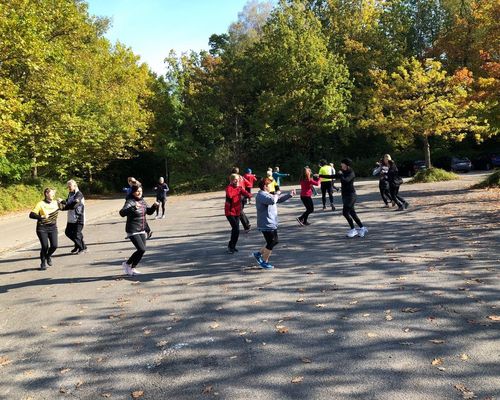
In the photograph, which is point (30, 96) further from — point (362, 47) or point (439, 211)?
point (362, 47)

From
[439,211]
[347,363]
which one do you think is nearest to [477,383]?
[347,363]

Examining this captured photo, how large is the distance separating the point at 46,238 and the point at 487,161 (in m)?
36.1

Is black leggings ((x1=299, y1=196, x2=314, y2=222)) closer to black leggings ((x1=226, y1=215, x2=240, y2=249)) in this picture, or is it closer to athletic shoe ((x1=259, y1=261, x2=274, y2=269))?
black leggings ((x1=226, y1=215, x2=240, y2=249))

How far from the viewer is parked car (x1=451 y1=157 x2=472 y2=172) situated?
35944mm

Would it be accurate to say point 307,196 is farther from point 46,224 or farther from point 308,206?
point 46,224

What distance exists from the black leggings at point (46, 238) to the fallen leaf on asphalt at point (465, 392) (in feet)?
29.0

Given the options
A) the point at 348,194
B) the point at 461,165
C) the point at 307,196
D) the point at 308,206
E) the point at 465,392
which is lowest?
the point at 465,392

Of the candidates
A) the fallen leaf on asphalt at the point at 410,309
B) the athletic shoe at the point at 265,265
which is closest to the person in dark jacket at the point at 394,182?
the athletic shoe at the point at 265,265

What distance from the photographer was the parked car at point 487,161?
119ft

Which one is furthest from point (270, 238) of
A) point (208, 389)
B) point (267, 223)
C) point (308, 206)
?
point (308, 206)

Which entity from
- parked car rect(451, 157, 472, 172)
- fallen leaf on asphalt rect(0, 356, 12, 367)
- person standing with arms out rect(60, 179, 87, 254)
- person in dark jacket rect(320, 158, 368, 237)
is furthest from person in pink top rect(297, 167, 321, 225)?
parked car rect(451, 157, 472, 172)

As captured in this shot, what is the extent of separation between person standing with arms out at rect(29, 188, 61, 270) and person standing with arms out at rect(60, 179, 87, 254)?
56 cm

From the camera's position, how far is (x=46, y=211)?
1007cm

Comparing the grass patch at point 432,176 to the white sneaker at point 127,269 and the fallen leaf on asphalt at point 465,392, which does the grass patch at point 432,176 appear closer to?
the white sneaker at point 127,269
